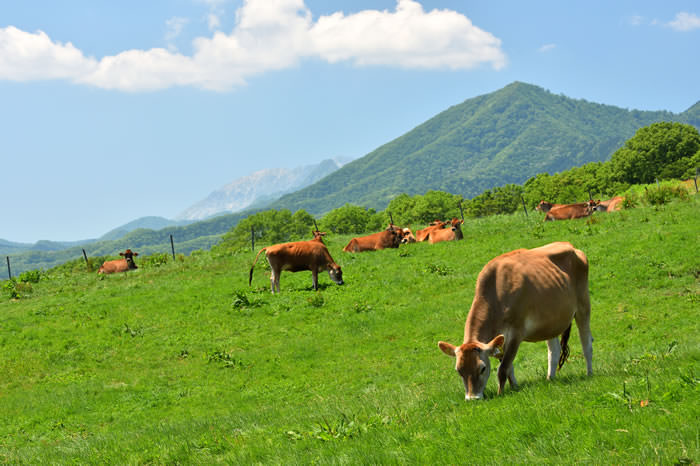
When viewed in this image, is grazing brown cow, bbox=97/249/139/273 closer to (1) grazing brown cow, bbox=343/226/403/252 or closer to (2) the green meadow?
(2) the green meadow

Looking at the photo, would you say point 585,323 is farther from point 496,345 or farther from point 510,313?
point 496,345

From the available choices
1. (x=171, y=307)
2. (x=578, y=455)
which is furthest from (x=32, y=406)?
(x=578, y=455)

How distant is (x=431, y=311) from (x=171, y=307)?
1185 cm

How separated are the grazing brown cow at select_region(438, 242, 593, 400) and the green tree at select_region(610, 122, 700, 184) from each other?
354 feet

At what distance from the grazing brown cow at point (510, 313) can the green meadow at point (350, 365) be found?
1.76 feet

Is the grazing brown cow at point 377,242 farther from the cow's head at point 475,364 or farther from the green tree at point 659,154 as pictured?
the green tree at point 659,154

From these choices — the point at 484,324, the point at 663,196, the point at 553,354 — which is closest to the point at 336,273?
the point at 553,354

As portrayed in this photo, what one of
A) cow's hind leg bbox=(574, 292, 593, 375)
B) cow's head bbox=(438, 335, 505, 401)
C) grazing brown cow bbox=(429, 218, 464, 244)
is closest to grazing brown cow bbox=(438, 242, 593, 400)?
cow's head bbox=(438, 335, 505, 401)

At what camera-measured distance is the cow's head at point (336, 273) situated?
79.7ft

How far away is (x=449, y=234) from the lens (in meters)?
32.2

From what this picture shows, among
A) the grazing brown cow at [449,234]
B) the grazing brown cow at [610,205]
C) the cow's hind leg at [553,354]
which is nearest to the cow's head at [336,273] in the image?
the grazing brown cow at [449,234]

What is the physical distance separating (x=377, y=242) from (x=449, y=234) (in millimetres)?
4783

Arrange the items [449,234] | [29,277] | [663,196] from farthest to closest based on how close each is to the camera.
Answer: [29,277] < [449,234] < [663,196]

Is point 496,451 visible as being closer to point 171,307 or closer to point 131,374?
point 131,374
